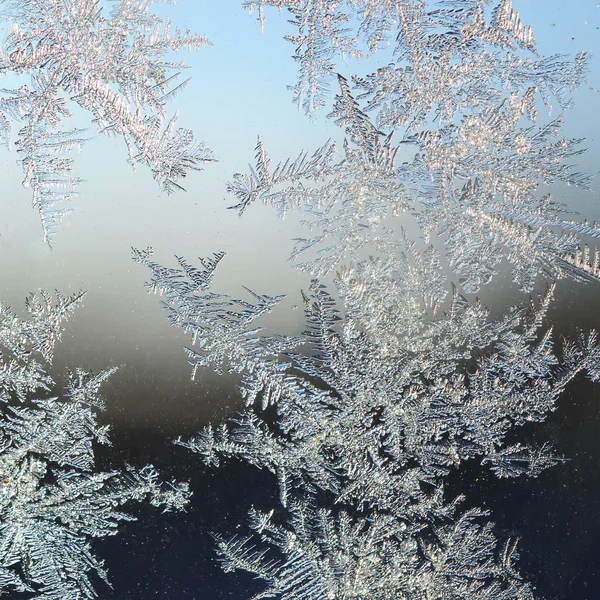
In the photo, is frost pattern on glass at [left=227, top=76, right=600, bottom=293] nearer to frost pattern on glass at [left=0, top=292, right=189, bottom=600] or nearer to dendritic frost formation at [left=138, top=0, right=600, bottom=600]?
dendritic frost formation at [left=138, top=0, right=600, bottom=600]

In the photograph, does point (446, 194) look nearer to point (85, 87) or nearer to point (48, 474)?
point (85, 87)

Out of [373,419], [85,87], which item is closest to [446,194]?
[373,419]

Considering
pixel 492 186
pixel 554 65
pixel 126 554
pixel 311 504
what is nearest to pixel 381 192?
pixel 492 186

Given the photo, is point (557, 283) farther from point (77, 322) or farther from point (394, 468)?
point (77, 322)

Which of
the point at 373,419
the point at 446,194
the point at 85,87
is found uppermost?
→ the point at 85,87

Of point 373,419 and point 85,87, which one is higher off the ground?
point 85,87

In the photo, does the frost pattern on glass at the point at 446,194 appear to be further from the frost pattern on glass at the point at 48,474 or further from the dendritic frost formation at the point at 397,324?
the frost pattern on glass at the point at 48,474
